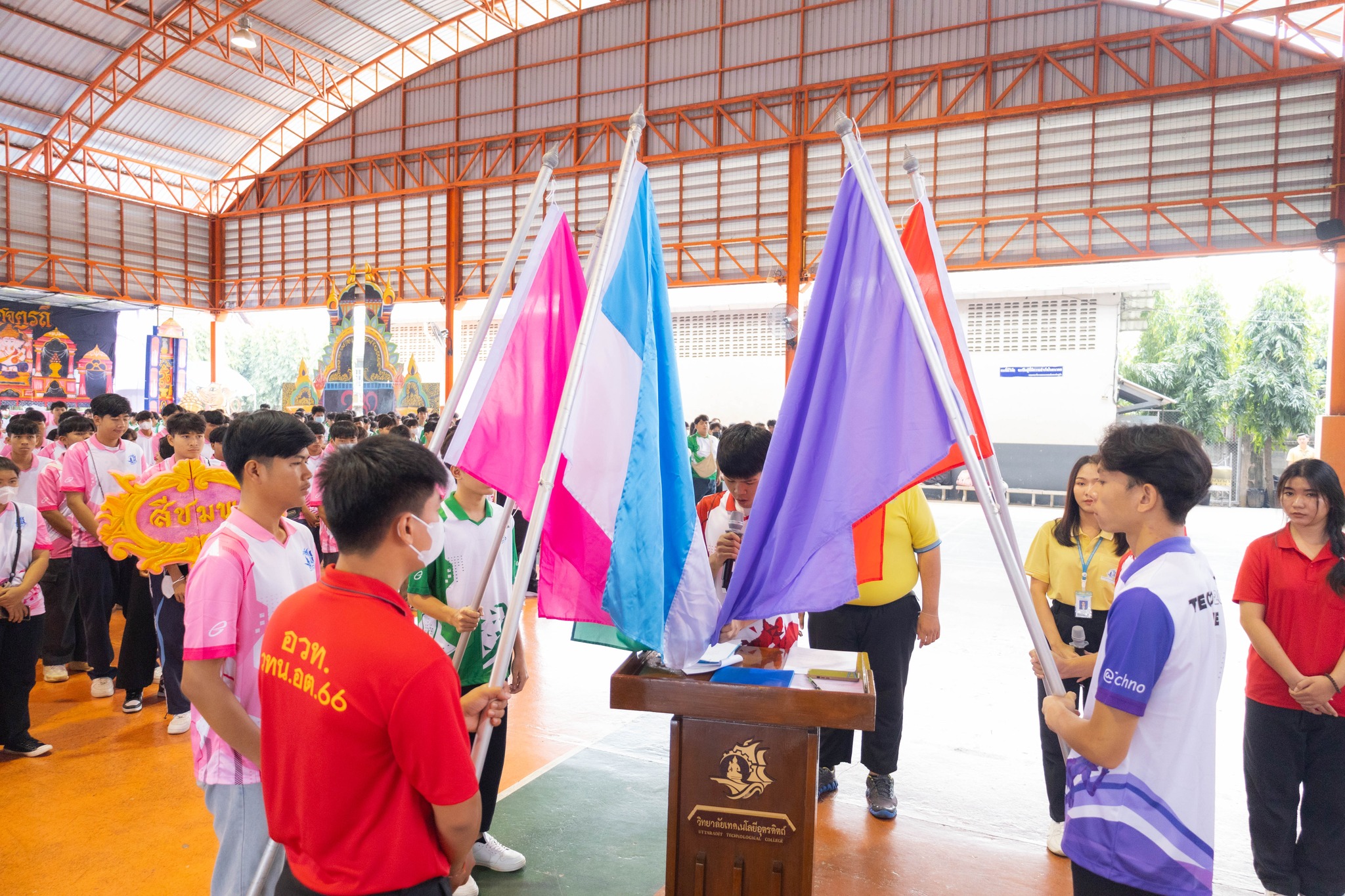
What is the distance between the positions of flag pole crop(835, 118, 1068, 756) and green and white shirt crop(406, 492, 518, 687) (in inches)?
53.1

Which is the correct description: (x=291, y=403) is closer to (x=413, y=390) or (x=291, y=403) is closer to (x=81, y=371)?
(x=413, y=390)

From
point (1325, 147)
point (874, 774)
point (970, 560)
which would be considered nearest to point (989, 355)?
point (1325, 147)

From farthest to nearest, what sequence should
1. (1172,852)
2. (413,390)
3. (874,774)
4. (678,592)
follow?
(413,390), (874,774), (678,592), (1172,852)

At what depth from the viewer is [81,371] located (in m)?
17.8

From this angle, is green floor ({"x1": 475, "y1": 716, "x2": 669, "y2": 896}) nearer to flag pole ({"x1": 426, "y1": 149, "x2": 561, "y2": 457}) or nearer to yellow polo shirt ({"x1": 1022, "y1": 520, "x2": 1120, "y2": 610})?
flag pole ({"x1": 426, "y1": 149, "x2": 561, "y2": 457})

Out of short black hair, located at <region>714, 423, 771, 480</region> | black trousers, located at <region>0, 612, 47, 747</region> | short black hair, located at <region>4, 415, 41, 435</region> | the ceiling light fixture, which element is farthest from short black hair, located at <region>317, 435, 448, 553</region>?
the ceiling light fixture

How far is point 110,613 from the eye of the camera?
15.1 ft

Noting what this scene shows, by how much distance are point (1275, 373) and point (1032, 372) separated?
11056 mm

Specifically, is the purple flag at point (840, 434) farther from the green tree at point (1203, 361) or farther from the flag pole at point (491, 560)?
the green tree at point (1203, 361)

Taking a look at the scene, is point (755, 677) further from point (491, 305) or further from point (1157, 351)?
point (1157, 351)

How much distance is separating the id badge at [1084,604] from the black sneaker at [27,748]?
4275 millimetres

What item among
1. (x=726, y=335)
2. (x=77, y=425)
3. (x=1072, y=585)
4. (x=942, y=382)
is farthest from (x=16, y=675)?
(x=726, y=335)

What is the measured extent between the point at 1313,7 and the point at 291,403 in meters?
17.1

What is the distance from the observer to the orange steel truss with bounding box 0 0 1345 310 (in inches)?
449
